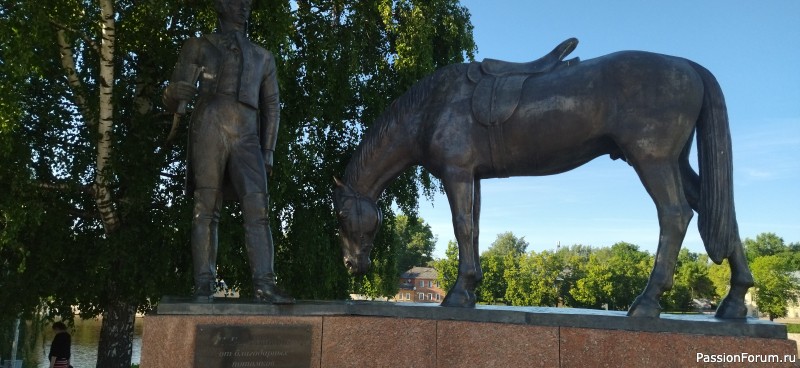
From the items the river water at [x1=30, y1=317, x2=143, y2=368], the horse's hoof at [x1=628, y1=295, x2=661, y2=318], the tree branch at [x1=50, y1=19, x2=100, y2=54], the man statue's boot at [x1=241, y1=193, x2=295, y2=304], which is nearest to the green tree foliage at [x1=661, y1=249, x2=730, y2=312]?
the river water at [x1=30, y1=317, x2=143, y2=368]

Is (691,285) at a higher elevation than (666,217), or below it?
below

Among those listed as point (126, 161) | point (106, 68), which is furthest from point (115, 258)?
point (106, 68)

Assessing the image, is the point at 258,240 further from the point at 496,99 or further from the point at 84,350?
the point at 84,350

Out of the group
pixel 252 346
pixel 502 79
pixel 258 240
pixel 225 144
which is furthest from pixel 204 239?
pixel 502 79

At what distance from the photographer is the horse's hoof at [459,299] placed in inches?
205

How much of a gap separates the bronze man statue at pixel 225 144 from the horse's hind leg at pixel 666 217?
2.87 metres

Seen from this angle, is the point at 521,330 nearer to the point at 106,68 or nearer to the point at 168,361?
the point at 168,361

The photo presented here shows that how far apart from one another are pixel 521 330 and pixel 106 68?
27.3 ft

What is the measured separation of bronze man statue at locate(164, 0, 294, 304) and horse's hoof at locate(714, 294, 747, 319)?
3.34 metres

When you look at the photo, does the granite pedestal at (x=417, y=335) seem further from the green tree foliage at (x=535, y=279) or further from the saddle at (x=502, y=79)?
the green tree foliage at (x=535, y=279)

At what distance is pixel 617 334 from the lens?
169 inches

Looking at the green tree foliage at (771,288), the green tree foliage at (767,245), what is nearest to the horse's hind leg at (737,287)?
the green tree foliage at (771,288)

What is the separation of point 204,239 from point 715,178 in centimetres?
408

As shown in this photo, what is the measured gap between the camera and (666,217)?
4.64 m
